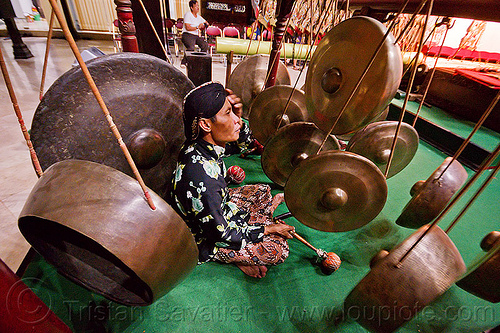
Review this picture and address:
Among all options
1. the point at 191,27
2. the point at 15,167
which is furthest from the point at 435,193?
the point at 191,27

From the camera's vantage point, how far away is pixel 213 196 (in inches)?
37.8

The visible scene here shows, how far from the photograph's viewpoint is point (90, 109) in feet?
3.35

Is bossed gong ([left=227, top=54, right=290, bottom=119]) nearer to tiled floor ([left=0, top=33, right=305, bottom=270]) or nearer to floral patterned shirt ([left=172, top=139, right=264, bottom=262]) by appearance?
floral patterned shirt ([left=172, top=139, right=264, bottom=262])

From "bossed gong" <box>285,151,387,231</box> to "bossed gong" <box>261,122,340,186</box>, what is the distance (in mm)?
353

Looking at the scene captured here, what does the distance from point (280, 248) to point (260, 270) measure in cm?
17

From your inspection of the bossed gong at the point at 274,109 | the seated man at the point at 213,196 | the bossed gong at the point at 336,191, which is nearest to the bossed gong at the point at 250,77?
the bossed gong at the point at 274,109

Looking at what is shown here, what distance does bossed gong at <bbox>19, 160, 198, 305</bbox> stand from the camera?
558mm

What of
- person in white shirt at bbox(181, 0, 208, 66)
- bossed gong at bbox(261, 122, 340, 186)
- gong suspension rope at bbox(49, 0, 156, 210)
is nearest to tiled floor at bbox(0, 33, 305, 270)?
gong suspension rope at bbox(49, 0, 156, 210)

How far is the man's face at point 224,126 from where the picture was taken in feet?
3.51

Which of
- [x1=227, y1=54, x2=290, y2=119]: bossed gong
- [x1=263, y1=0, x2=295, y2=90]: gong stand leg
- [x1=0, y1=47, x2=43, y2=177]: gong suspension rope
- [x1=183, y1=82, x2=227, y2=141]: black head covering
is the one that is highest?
[x1=263, y1=0, x2=295, y2=90]: gong stand leg

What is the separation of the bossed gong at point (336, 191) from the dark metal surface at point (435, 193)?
338mm

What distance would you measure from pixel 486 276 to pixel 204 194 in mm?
872

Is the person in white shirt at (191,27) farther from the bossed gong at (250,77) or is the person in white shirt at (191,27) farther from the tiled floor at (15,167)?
the bossed gong at (250,77)

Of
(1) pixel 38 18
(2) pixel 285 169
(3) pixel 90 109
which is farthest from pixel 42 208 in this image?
(1) pixel 38 18
